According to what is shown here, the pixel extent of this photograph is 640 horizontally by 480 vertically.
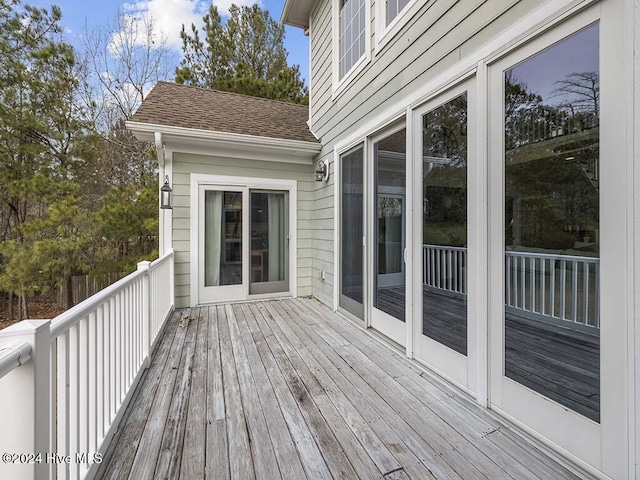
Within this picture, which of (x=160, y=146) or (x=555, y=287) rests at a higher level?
(x=160, y=146)

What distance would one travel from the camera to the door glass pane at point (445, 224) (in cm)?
225

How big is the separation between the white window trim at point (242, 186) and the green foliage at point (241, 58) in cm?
543

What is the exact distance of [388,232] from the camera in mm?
3225

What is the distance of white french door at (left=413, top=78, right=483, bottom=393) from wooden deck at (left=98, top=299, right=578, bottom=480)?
27 centimetres

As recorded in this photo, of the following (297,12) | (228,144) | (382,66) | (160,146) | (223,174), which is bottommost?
(223,174)

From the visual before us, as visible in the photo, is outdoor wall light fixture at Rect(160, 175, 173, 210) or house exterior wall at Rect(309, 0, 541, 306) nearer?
house exterior wall at Rect(309, 0, 541, 306)

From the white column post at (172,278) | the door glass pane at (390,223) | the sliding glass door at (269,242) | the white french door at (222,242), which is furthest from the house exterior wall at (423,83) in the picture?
the white column post at (172,278)

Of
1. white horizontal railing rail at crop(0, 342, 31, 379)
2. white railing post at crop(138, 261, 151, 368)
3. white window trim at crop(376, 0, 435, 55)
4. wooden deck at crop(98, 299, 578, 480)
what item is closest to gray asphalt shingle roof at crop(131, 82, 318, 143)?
white window trim at crop(376, 0, 435, 55)

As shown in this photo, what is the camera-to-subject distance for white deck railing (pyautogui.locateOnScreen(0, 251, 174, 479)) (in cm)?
89

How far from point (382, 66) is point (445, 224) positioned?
192cm

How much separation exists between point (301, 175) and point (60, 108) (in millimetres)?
6010

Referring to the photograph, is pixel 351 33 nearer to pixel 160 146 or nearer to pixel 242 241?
pixel 160 146

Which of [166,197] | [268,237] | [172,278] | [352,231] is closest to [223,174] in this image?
[166,197]

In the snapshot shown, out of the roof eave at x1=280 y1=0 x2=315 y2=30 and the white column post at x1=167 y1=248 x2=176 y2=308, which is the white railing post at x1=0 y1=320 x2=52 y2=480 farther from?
the roof eave at x1=280 y1=0 x2=315 y2=30
